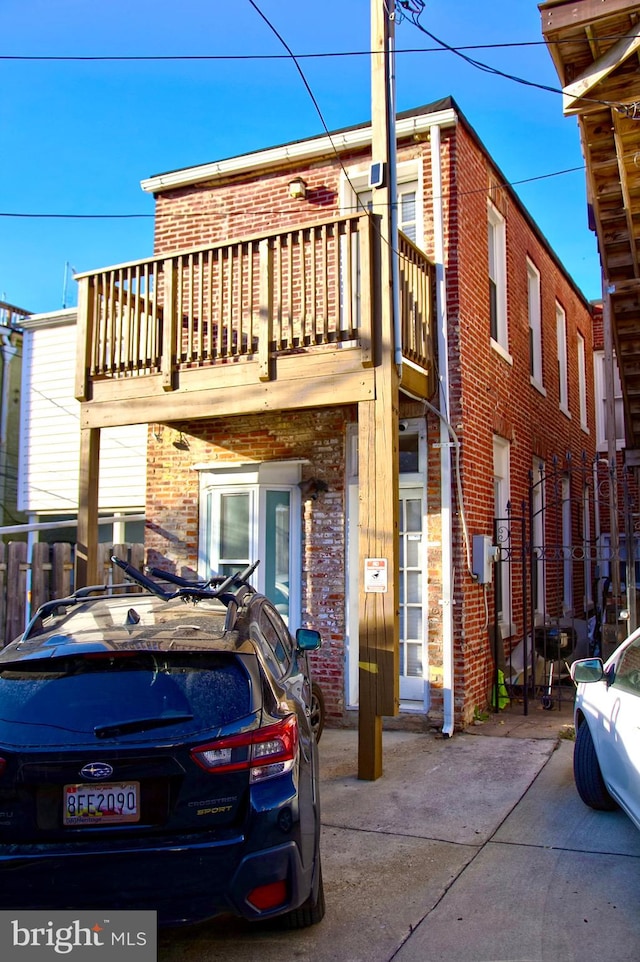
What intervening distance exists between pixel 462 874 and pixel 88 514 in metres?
5.29

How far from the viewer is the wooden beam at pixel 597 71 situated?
6590mm

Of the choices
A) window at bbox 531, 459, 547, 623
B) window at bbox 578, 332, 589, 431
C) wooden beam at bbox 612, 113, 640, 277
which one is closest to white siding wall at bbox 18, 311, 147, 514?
window at bbox 531, 459, 547, 623

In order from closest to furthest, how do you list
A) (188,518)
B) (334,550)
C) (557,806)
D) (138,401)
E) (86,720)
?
(86,720)
(557,806)
(138,401)
(334,550)
(188,518)

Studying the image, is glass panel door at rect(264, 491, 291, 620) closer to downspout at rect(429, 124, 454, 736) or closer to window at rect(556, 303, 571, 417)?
downspout at rect(429, 124, 454, 736)

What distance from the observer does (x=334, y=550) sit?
28.8 feet

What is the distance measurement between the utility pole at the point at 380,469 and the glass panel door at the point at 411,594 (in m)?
1.83

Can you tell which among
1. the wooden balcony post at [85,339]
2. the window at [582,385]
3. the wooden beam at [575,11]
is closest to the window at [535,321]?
the window at [582,385]

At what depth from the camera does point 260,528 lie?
916cm

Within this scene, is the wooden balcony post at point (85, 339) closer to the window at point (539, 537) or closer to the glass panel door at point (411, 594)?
the glass panel door at point (411, 594)

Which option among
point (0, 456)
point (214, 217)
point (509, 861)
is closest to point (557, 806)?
point (509, 861)

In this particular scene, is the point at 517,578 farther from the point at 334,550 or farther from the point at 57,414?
the point at 57,414

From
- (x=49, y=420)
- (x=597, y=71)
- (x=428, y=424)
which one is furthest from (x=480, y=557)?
(x=49, y=420)

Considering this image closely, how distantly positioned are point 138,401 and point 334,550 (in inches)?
102

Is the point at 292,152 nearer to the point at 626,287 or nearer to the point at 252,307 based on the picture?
the point at 252,307
